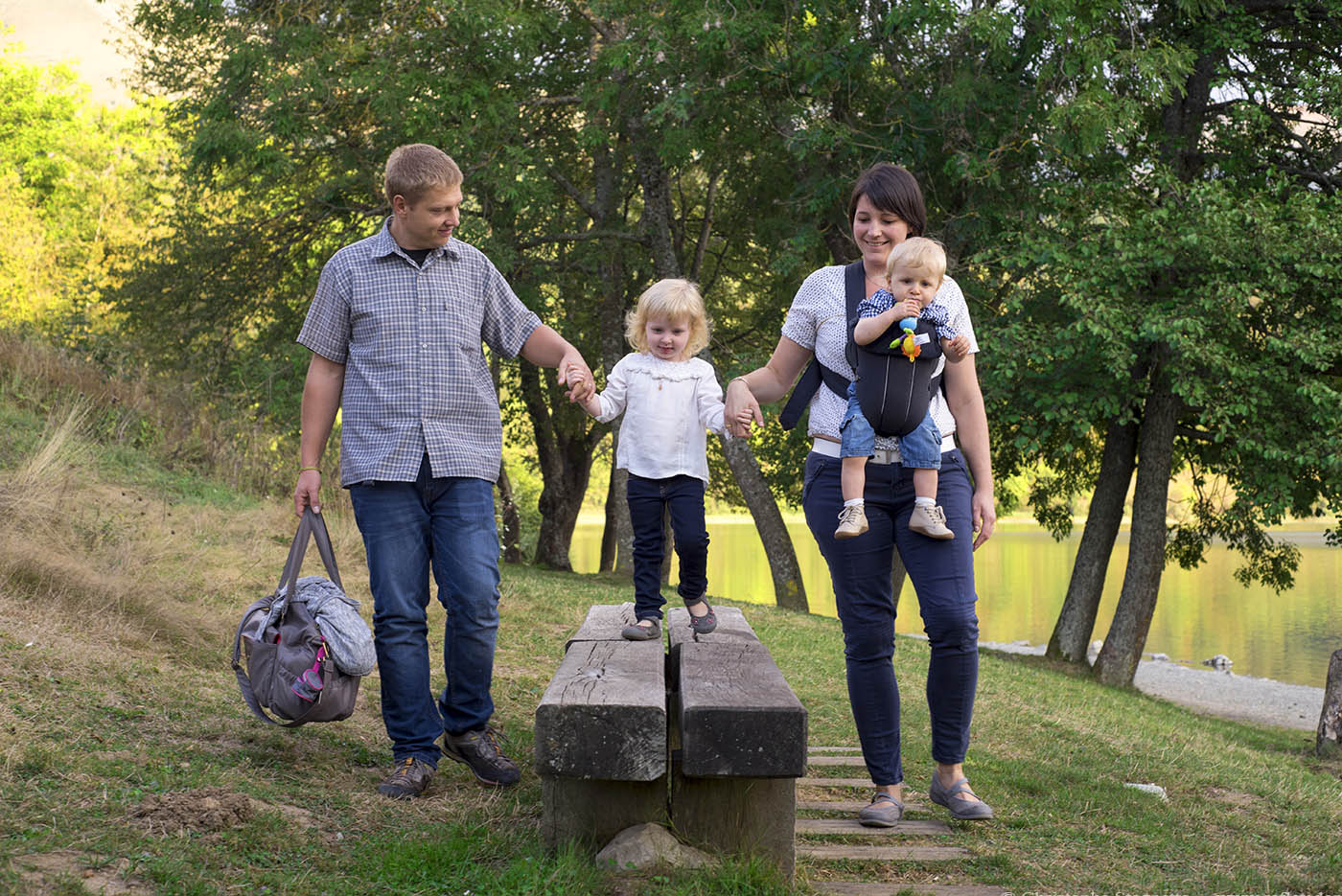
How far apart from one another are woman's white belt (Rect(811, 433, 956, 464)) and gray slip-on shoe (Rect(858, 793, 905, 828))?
118 centimetres

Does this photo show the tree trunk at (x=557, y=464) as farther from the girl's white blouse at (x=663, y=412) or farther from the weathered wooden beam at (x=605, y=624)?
the girl's white blouse at (x=663, y=412)

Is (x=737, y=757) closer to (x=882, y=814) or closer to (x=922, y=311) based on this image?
(x=882, y=814)

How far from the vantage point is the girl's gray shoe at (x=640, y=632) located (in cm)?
473

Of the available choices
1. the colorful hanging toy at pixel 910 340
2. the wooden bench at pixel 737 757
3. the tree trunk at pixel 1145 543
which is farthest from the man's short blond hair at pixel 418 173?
the tree trunk at pixel 1145 543

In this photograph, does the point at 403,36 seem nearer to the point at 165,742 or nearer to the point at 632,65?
the point at 632,65

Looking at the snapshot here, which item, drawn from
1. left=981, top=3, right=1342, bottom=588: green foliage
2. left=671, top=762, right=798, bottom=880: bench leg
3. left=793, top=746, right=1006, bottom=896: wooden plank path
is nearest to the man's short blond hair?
left=671, top=762, right=798, bottom=880: bench leg

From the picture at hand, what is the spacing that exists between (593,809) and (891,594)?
1.20 meters

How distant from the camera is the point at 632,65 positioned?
49.8ft

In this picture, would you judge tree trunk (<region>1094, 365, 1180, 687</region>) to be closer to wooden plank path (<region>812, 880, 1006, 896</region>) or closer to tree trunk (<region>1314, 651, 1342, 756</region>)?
tree trunk (<region>1314, 651, 1342, 756</region>)

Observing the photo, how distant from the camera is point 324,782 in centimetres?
414

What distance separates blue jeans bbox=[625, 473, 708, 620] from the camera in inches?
198

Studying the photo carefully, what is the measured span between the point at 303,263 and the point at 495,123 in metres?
5.42

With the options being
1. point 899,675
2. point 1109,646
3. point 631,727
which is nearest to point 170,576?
point 631,727

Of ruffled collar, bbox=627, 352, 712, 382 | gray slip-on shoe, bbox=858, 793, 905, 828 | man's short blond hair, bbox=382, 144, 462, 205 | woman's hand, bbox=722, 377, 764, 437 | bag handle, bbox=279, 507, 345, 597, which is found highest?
man's short blond hair, bbox=382, 144, 462, 205
